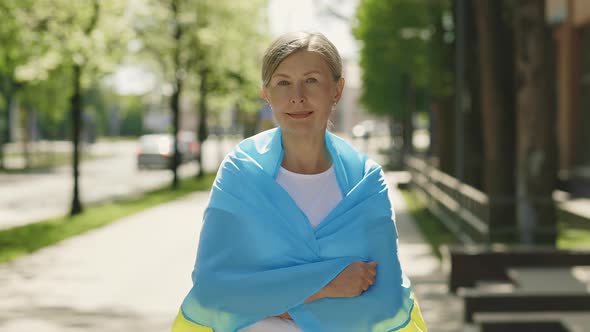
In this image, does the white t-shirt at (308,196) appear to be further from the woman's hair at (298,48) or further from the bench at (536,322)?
the bench at (536,322)

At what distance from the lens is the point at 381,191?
279 centimetres

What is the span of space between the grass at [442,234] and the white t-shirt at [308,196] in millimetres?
11918

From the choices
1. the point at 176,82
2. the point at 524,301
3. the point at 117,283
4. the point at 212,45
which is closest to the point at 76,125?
the point at 117,283

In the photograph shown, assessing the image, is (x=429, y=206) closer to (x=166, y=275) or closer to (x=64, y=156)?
(x=166, y=275)

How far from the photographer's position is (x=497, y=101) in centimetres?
1739

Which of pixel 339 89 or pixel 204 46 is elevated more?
pixel 204 46

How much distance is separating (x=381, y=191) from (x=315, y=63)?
405 millimetres

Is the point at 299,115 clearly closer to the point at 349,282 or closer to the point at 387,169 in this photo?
the point at 349,282

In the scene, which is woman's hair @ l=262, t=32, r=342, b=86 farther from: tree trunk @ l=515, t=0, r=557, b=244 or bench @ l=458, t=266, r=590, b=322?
tree trunk @ l=515, t=0, r=557, b=244

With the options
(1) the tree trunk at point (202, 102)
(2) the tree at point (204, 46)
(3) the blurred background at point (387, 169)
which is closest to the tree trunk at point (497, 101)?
(3) the blurred background at point (387, 169)

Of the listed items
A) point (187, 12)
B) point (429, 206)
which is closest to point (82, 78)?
point (429, 206)

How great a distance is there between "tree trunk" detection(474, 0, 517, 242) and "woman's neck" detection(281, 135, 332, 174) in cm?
1453

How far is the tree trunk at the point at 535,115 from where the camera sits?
45.5 feet

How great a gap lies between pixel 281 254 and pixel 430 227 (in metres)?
17.6
